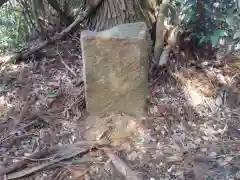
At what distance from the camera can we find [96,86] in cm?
245

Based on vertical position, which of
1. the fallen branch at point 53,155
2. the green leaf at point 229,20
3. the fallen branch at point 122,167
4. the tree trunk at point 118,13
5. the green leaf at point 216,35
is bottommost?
the fallen branch at point 122,167

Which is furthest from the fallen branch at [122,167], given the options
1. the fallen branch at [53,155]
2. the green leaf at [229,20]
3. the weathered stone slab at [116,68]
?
the green leaf at [229,20]

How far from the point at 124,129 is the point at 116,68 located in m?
0.47

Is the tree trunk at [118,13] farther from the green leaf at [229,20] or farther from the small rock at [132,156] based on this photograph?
the small rock at [132,156]

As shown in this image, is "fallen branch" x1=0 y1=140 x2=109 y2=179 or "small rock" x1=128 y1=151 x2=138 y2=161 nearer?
"fallen branch" x1=0 y1=140 x2=109 y2=179

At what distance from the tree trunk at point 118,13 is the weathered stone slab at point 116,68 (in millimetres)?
313

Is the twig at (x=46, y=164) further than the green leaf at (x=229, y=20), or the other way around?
the green leaf at (x=229, y=20)

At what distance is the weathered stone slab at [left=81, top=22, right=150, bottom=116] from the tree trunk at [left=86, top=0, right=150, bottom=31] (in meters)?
0.31

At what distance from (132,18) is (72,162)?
131cm

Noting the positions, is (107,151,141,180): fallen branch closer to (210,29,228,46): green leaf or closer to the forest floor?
the forest floor

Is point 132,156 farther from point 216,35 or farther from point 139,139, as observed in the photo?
point 216,35

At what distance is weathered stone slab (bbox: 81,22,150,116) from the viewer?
2316 mm

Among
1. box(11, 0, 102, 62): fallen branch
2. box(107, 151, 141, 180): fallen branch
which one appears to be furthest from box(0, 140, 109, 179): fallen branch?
box(11, 0, 102, 62): fallen branch

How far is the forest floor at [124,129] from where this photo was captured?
215 centimetres
